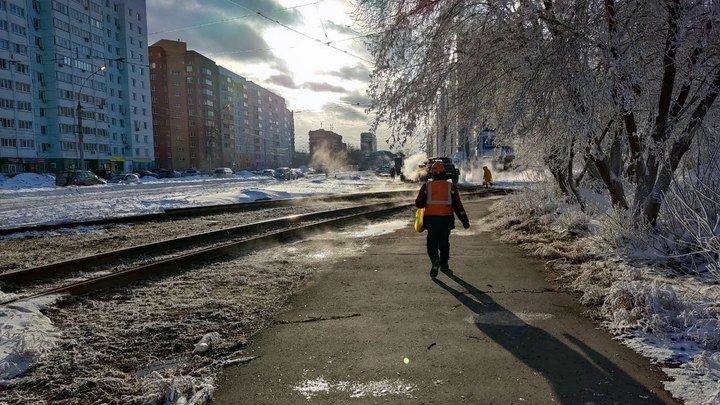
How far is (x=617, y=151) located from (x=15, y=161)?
72.4m

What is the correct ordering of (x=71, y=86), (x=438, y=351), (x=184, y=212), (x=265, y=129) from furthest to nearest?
(x=265, y=129) < (x=71, y=86) < (x=184, y=212) < (x=438, y=351)

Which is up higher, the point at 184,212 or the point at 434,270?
the point at 184,212

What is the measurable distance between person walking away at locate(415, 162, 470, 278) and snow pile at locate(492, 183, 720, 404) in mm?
1663

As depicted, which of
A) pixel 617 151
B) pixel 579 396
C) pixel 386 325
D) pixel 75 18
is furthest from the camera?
pixel 75 18

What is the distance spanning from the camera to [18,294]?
5.92 metres

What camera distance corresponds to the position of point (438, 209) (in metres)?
6.82

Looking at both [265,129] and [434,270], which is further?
[265,129]

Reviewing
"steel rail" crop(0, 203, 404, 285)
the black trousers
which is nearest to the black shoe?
the black trousers

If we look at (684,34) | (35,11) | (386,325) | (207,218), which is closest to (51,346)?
(386,325)

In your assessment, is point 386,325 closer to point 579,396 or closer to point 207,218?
point 579,396

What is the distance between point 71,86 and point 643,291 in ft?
270

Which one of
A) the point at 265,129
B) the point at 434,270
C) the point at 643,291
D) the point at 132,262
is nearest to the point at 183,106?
the point at 265,129

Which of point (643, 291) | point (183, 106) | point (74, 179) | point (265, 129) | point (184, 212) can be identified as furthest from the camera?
point (265, 129)

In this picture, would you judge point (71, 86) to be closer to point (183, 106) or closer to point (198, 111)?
point (183, 106)
